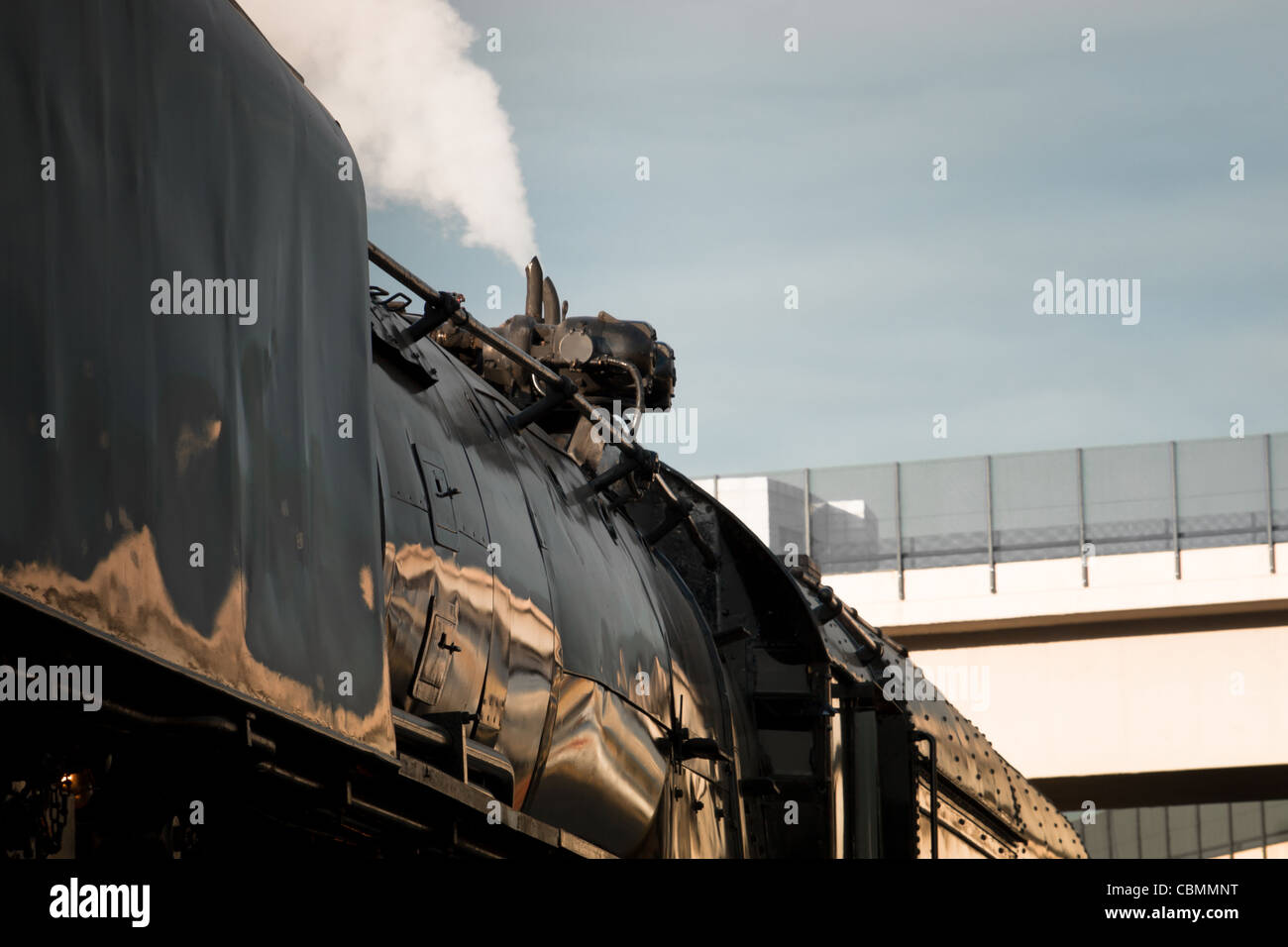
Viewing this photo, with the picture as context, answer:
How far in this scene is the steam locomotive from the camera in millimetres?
2418

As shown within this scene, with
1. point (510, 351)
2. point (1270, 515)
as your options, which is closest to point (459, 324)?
point (510, 351)

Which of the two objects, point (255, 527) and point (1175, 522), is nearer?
point (255, 527)

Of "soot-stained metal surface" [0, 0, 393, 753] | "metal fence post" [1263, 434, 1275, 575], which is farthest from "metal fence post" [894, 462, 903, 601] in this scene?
"soot-stained metal surface" [0, 0, 393, 753]

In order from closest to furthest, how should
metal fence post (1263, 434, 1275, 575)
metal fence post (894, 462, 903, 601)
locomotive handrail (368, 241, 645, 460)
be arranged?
locomotive handrail (368, 241, 645, 460), metal fence post (1263, 434, 1275, 575), metal fence post (894, 462, 903, 601)

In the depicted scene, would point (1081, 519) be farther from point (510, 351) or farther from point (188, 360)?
point (188, 360)

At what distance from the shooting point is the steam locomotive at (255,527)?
7.93 feet

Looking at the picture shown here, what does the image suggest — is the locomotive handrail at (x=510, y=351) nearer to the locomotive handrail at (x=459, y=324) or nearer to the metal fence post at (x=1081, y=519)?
the locomotive handrail at (x=459, y=324)

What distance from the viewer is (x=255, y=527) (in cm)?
295

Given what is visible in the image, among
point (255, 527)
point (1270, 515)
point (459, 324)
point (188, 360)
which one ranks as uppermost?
point (1270, 515)

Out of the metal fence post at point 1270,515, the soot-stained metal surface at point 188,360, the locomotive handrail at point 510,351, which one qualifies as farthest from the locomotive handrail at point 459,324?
the metal fence post at point 1270,515

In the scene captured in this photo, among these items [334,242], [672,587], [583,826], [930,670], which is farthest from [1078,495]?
[334,242]

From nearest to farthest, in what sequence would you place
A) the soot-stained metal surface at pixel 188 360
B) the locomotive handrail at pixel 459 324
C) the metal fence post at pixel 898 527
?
1. the soot-stained metal surface at pixel 188 360
2. the locomotive handrail at pixel 459 324
3. the metal fence post at pixel 898 527

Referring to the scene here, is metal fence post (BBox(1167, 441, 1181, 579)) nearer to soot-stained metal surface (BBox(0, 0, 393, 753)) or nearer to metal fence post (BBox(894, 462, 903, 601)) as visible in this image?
metal fence post (BBox(894, 462, 903, 601))

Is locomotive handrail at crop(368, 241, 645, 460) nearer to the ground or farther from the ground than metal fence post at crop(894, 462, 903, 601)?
nearer to the ground
